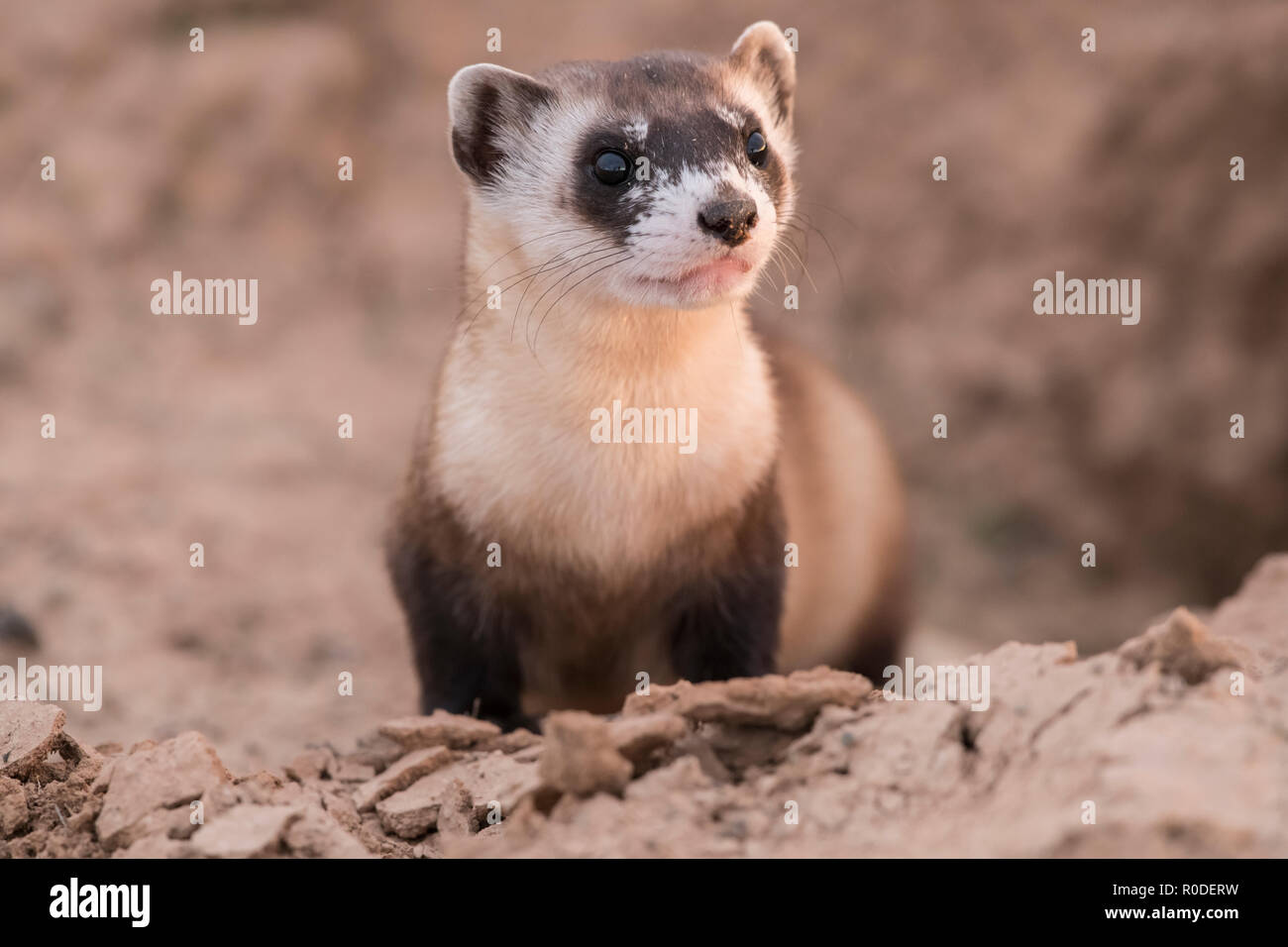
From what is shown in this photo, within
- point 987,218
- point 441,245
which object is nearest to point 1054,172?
point 987,218

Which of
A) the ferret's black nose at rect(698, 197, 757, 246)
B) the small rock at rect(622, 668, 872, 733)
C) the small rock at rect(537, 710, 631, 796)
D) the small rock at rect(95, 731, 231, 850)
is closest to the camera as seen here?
the small rock at rect(537, 710, 631, 796)

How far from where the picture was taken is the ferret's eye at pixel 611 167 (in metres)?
3.46

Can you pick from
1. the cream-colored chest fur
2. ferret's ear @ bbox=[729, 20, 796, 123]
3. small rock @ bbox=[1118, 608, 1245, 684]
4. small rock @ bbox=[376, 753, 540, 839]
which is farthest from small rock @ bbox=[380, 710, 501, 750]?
ferret's ear @ bbox=[729, 20, 796, 123]

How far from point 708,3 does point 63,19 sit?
426cm

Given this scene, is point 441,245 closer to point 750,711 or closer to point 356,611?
point 356,611

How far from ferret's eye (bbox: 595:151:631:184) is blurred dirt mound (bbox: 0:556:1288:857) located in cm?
145

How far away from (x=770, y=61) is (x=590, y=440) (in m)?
1.47

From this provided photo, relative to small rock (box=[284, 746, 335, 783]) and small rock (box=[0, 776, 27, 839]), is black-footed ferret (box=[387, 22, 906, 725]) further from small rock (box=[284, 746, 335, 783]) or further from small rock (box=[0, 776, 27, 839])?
small rock (box=[0, 776, 27, 839])

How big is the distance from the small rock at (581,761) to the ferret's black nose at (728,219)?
1.35m

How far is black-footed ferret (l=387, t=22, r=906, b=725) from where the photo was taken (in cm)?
346

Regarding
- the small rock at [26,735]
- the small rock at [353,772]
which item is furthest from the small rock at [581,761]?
the small rock at [26,735]

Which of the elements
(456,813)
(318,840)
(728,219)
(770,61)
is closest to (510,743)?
(456,813)

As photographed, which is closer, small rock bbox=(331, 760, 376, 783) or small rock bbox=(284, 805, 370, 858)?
small rock bbox=(284, 805, 370, 858)

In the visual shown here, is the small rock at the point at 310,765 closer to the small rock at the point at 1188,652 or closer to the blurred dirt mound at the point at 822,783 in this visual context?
the blurred dirt mound at the point at 822,783
